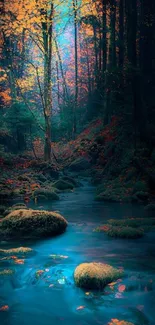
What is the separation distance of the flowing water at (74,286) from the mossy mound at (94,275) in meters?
0.12

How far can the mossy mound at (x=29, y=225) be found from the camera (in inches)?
336

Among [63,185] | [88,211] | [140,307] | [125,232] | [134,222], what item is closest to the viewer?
[140,307]

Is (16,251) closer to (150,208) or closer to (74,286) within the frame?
(74,286)

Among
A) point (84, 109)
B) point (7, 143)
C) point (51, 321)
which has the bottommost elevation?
point (51, 321)

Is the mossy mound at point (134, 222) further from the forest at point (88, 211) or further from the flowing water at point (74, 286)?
the flowing water at point (74, 286)

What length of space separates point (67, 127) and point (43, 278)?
87.6ft

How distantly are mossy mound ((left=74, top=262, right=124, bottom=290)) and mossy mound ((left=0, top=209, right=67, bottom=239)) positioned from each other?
9.30 ft

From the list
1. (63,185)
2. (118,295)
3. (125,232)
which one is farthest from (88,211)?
(118,295)

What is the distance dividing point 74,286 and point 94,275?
0.41 metres

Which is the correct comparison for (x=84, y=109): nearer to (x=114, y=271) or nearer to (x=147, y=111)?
(x=147, y=111)

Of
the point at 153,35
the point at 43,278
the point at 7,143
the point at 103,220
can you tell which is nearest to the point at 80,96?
the point at 7,143

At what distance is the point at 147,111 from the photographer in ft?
55.4

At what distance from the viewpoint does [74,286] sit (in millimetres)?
5676

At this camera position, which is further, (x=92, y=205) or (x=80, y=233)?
(x=92, y=205)
